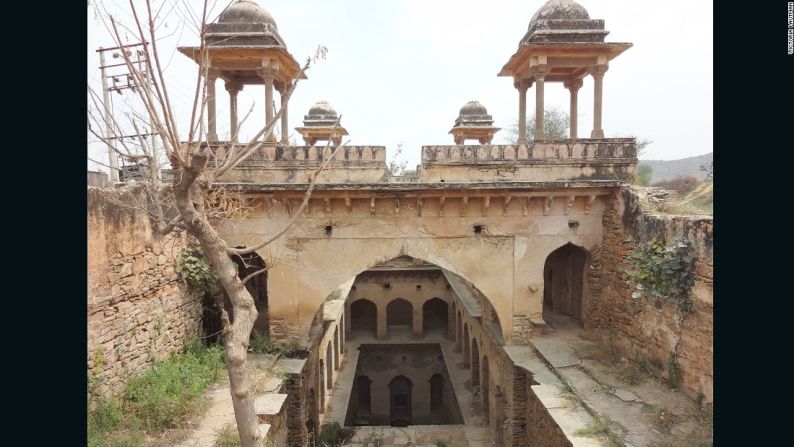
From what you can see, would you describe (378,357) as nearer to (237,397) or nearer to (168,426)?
(168,426)

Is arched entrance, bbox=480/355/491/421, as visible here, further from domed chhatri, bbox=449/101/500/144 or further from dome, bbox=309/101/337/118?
dome, bbox=309/101/337/118

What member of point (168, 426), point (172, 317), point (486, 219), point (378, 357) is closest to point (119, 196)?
point (172, 317)

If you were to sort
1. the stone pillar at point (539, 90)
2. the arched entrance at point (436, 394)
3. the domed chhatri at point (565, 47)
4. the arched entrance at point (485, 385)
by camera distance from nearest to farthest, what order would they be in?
the domed chhatri at point (565, 47), the stone pillar at point (539, 90), the arched entrance at point (485, 385), the arched entrance at point (436, 394)

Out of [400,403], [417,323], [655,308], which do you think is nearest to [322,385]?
[417,323]

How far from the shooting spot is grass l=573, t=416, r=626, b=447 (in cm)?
618

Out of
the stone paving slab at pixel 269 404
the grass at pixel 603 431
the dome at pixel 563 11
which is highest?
the dome at pixel 563 11

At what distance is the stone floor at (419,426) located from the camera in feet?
38.5

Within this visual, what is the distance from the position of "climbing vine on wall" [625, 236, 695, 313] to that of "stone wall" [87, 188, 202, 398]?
8258 mm

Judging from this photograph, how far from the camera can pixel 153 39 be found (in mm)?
4027

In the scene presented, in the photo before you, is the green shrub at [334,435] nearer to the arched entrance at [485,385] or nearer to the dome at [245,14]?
the arched entrance at [485,385]

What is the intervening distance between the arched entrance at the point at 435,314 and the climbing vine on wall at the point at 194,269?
12399 mm

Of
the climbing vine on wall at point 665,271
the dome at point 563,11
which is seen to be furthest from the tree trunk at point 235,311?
the dome at point 563,11

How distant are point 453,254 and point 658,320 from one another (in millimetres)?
3949

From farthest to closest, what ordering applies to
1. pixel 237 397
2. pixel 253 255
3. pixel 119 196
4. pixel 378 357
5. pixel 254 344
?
pixel 378 357 < pixel 253 255 < pixel 254 344 < pixel 119 196 < pixel 237 397
